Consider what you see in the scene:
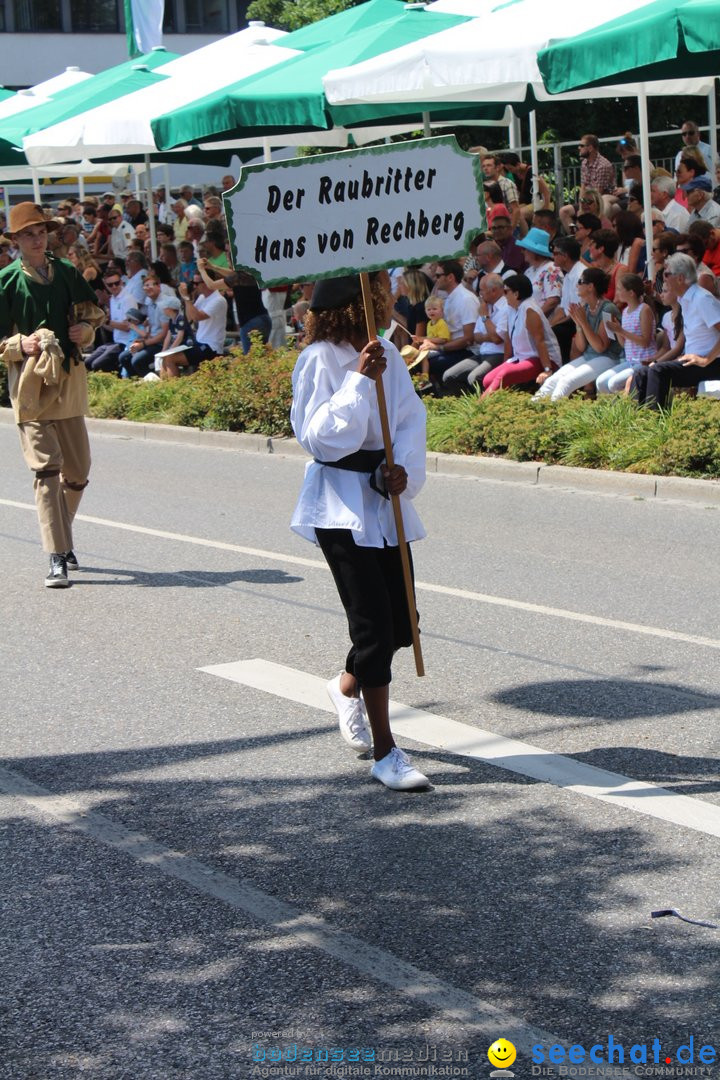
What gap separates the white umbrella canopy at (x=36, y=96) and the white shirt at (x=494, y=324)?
463 inches

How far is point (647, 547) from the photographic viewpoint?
938 cm

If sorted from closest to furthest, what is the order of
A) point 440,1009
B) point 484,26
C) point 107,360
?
point 440,1009, point 484,26, point 107,360

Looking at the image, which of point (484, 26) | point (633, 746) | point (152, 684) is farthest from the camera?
point (484, 26)

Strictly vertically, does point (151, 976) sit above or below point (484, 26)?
below

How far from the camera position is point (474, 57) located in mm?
13891

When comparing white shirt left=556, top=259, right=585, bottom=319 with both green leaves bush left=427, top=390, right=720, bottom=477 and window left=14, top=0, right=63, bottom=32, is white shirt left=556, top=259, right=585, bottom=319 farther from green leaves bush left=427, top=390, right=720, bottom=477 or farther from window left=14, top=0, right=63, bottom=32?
window left=14, top=0, right=63, bottom=32

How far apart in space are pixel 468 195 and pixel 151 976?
10.3 feet

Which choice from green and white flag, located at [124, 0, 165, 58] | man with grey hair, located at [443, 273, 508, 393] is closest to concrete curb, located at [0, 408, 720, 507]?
man with grey hair, located at [443, 273, 508, 393]

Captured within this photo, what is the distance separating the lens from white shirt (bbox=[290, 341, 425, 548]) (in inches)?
206

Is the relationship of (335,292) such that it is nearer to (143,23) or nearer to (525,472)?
(525,472)

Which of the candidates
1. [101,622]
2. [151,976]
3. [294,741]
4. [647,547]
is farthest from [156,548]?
[151,976]

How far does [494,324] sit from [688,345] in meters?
2.57

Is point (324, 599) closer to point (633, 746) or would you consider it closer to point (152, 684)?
point (152, 684)

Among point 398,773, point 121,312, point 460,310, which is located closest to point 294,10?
point 121,312
